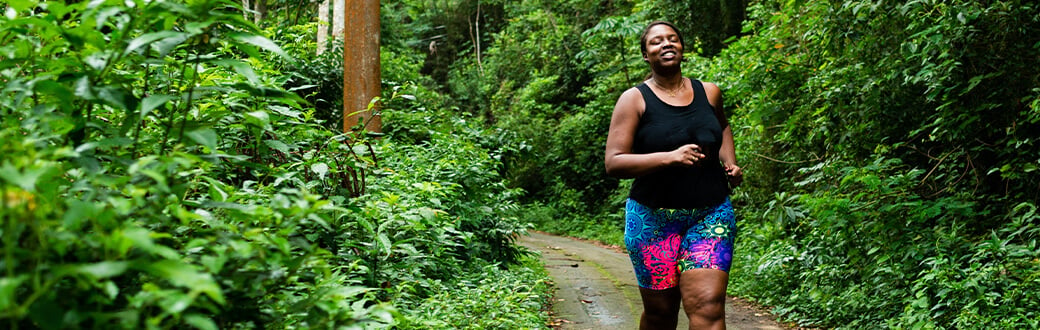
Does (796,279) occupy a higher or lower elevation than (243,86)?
lower

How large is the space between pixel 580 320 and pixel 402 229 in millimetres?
2002

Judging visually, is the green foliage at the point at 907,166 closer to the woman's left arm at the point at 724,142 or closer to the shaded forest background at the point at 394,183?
the shaded forest background at the point at 394,183

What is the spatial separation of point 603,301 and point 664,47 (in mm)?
3952

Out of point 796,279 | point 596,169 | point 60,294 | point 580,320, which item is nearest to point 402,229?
point 580,320

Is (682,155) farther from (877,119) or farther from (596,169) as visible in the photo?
(596,169)

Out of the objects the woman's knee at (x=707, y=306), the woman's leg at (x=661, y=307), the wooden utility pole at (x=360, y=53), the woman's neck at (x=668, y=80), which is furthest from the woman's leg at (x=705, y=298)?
the wooden utility pole at (x=360, y=53)

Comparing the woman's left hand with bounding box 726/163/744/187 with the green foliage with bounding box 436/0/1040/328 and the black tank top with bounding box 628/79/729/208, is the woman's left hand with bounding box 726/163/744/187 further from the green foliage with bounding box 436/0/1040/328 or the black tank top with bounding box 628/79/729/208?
the green foliage with bounding box 436/0/1040/328

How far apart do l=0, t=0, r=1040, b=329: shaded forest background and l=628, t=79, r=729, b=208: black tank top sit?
128cm

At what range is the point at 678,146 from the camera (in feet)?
10.6

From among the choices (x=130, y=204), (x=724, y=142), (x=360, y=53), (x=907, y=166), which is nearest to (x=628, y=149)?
(x=724, y=142)

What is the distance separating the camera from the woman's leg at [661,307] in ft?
10.9

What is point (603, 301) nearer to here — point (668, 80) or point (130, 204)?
point (668, 80)

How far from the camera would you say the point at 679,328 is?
18.5 feet

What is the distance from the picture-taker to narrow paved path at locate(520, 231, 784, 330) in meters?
5.93
